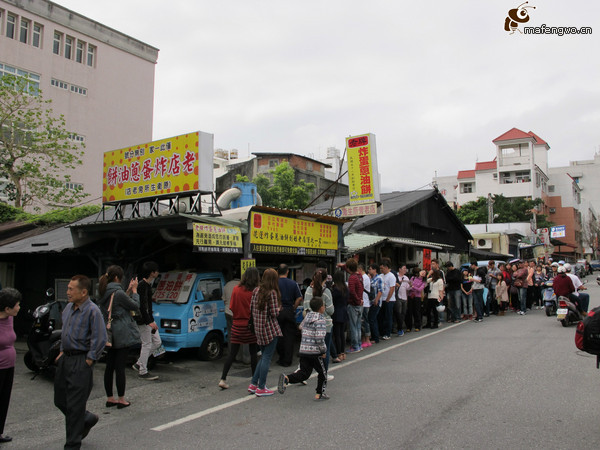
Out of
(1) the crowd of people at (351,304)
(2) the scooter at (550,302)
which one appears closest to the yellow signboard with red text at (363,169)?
(1) the crowd of people at (351,304)

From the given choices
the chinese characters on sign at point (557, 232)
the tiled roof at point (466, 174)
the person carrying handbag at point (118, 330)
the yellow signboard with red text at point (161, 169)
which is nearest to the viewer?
the person carrying handbag at point (118, 330)

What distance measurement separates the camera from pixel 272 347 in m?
6.50

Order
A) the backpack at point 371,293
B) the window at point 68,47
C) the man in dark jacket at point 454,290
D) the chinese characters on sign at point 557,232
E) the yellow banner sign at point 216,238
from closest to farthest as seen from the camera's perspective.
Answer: the yellow banner sign at point 216,238, the backpack at point 371,293, the man in dark jacket at point 454,290, the window at point 68,47, the chinese characters on sign at point 557,232

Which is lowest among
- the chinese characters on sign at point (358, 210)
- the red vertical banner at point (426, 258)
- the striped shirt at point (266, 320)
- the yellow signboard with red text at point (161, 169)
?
the striped shirt at point (266, 320)

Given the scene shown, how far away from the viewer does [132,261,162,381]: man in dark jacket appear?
23.0ft

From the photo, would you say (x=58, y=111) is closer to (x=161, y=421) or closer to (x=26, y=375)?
(x=26, y=375)

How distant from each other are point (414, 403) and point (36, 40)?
36.9 meters

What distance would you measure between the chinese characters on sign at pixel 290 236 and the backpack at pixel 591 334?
18.7 ft

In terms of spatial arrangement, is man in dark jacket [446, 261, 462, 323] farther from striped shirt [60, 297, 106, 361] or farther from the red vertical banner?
striped shirt [60, 297, 106, 361]

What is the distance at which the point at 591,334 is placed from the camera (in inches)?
189

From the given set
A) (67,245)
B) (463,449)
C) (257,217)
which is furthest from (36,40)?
(463,449)

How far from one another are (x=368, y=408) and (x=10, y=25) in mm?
36506

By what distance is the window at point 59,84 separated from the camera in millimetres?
33931

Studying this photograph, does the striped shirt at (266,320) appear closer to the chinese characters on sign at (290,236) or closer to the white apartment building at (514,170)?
the chinese characters on sign at (290,236)
